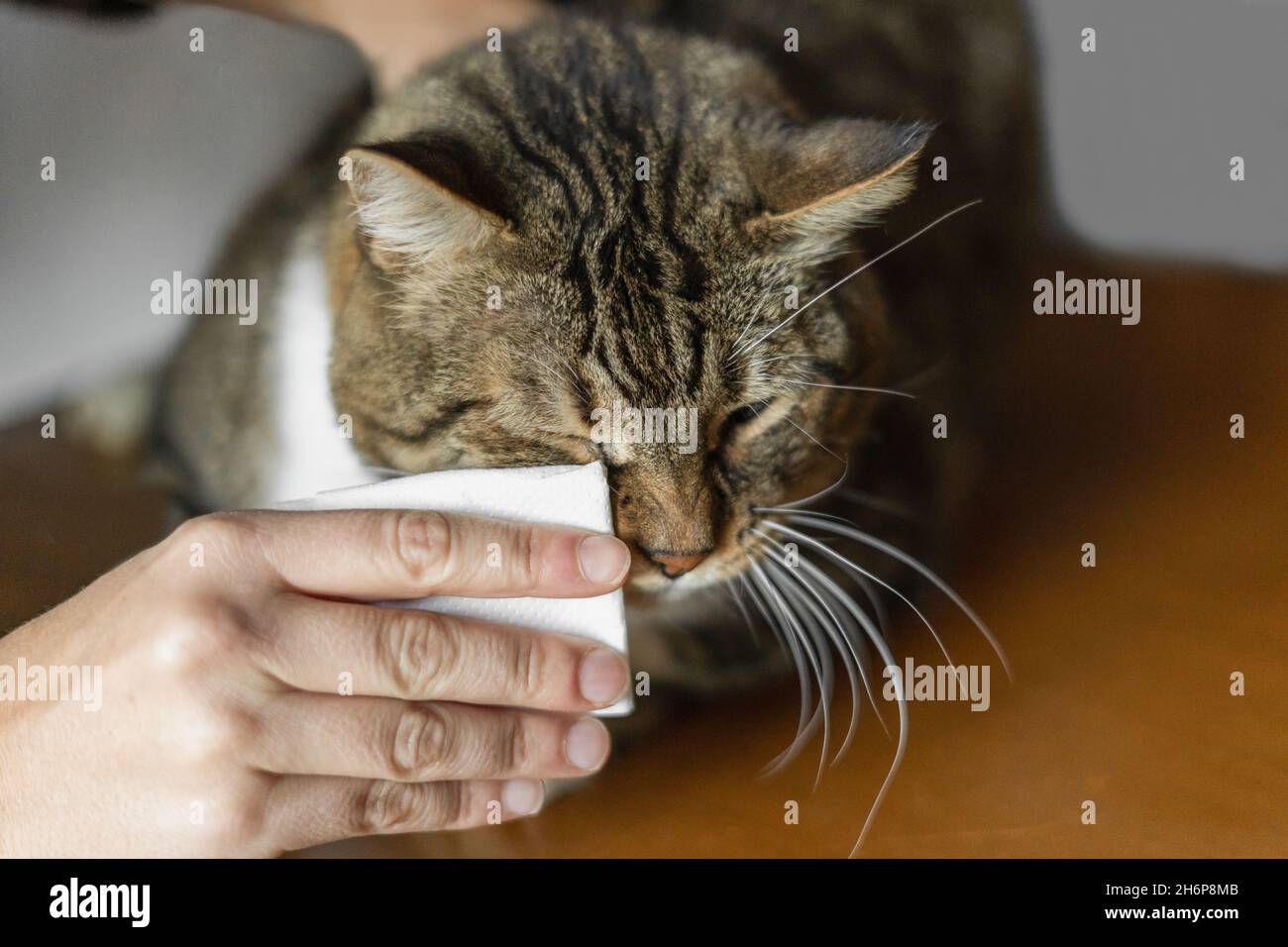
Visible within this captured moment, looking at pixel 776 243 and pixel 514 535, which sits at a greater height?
pixel 776 243

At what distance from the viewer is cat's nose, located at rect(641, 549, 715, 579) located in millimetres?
783

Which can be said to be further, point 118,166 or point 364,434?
point 118,166

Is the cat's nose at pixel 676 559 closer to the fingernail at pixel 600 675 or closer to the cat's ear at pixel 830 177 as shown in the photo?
the fingernail at pixel 600 675

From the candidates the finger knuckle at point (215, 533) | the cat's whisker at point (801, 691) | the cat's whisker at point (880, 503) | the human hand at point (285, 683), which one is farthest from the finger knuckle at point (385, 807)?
the cat's whisker at point (880, 503)

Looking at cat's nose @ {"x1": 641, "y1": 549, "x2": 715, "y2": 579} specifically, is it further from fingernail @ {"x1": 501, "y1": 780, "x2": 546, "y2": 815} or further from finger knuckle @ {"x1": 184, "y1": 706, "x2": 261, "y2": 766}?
finger knuckle @ {"x1": 184, "y1": 706, "x2": 261, "y2": 766}

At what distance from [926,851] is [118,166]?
3.89 feet

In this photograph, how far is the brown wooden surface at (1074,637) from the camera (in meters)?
0.84

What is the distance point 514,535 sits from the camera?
694mm

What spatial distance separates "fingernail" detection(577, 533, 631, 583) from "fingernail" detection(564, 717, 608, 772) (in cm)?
14

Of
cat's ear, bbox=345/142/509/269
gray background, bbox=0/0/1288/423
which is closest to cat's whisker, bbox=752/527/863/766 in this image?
cat's ear, bbox=345/142/509/269

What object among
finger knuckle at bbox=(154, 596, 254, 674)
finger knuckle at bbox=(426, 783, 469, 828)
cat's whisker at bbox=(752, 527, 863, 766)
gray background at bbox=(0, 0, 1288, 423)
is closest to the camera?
finger knuckle at bbox=(154, 596, 254, 674)

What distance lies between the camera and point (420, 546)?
0.68 m
